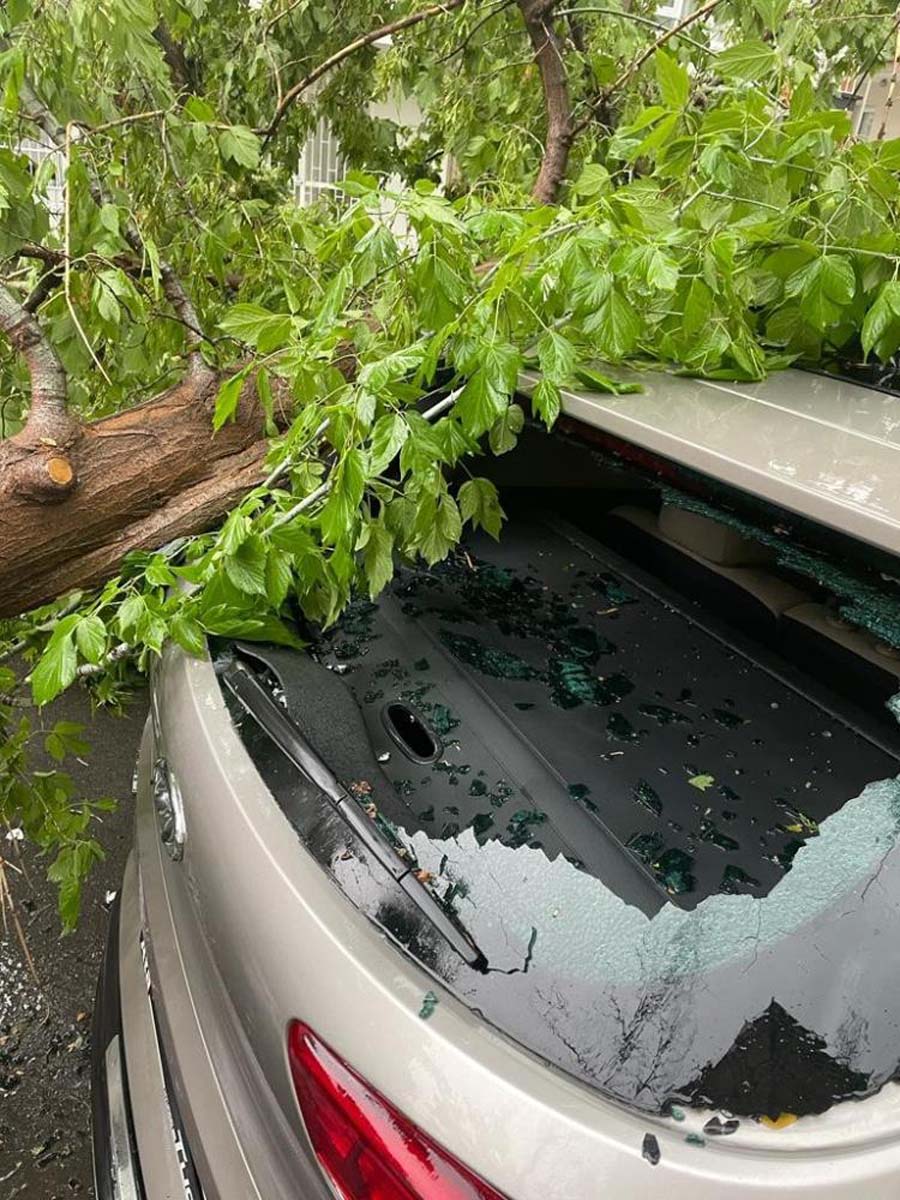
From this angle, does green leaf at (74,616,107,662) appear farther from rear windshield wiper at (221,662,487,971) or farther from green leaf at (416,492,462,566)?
green leaf at (416,492,462,566)

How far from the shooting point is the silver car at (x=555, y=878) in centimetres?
90

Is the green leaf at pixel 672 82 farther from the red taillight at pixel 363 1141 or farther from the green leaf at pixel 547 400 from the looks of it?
the red taillight at pixel 363 1141

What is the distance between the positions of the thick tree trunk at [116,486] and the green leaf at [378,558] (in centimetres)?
52

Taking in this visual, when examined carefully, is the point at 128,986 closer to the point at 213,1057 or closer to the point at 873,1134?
the point at 213,1057

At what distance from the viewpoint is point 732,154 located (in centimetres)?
175

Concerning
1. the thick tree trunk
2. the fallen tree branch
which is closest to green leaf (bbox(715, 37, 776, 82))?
the thick tree trunk

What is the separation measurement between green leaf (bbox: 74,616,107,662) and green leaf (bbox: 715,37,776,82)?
1.86 metres

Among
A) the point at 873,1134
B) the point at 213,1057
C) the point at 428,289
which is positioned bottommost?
the point at 213,1057

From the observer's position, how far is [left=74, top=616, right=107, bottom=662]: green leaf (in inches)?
60.9

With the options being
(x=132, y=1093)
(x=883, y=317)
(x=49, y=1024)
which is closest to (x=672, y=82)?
(x=883, y=317)

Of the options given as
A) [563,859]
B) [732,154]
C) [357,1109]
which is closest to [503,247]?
[732,154]

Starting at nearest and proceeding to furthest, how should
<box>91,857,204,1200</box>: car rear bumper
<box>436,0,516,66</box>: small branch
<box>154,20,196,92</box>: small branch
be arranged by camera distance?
<box>91,857,204,1200</box>: car rear bumper, <box>436,0,516,66</box>: small branch, <box>154,20,196,92</box>: small branch

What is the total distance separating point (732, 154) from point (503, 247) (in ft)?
1.59

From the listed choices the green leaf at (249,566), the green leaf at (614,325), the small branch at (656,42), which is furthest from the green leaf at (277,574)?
the small branch at (656,42)
